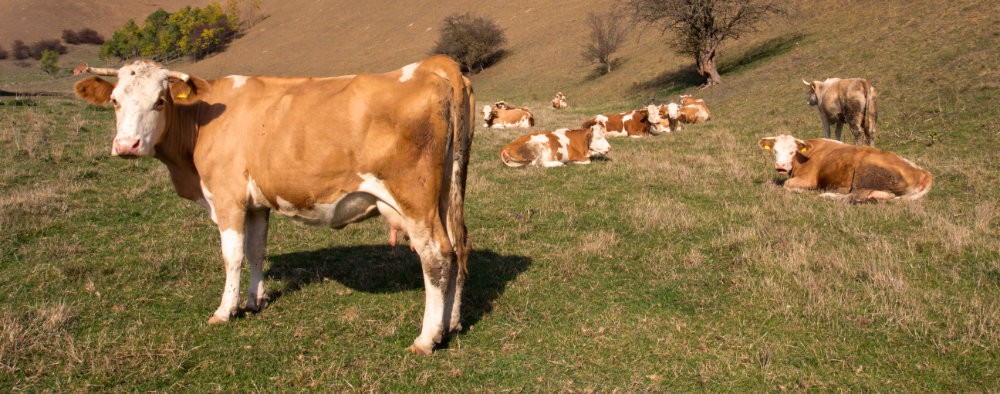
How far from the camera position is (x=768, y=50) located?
97.5 feet

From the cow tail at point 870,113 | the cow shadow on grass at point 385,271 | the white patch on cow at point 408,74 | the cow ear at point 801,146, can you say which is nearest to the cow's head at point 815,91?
the cow tail at point 870,113

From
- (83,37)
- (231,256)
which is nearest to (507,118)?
(231,256)

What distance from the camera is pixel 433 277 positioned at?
13.5ft

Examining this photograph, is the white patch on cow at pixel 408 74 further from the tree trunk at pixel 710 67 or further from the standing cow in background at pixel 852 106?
the tree trunk at pixel 710 67

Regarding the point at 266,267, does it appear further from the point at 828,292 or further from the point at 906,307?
the point at 906,307

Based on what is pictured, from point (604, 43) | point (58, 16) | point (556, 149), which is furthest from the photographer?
point (58, 16)

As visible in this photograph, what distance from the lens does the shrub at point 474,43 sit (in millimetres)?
52281

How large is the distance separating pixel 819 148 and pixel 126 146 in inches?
416

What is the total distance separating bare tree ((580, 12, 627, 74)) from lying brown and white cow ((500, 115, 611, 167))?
27021mm

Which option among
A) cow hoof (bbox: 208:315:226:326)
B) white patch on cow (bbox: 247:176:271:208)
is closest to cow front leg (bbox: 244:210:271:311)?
cow hoof (bbox: 208:315:226:326)

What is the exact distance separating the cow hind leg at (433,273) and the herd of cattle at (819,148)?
744 centimetres

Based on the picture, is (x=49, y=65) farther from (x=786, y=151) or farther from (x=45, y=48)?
(x=786, y=151)

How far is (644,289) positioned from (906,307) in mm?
2145

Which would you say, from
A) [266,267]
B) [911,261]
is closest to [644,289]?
[911,261]
